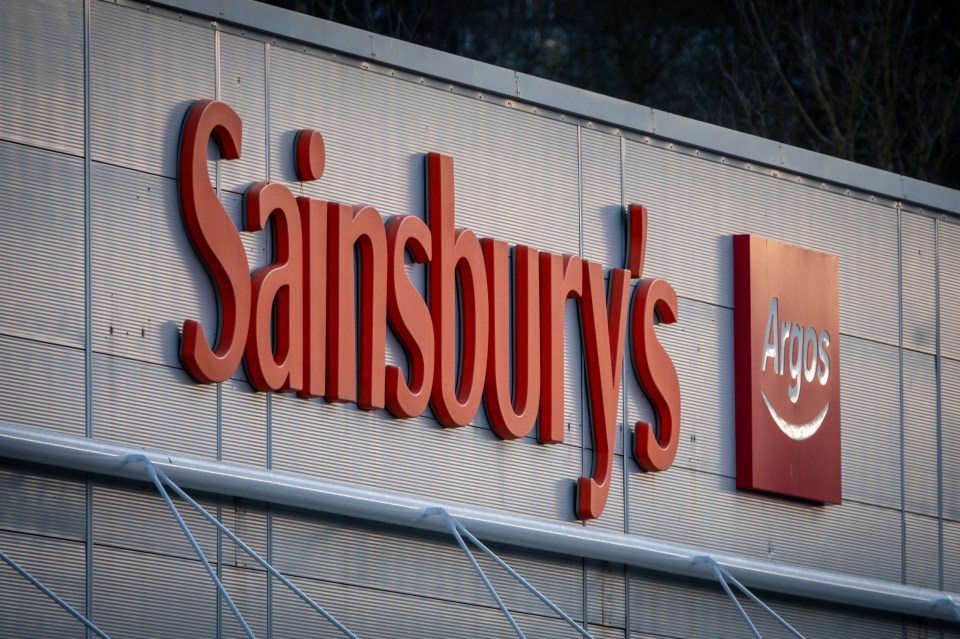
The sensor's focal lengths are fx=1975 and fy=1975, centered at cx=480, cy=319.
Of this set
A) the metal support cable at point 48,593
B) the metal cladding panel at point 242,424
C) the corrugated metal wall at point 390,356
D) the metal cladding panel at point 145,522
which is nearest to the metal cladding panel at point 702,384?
the corrugated metal wall at point 390,356

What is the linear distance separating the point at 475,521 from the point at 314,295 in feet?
6.06

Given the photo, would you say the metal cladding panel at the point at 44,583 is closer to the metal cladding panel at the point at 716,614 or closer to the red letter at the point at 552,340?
the red letter at the point at 552,340

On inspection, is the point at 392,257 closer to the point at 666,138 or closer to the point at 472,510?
the point at 472,510

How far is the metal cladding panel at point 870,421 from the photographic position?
647 inches

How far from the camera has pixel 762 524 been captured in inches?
616

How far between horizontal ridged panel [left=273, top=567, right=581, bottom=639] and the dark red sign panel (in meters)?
2.47

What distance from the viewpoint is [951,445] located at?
1730 cm

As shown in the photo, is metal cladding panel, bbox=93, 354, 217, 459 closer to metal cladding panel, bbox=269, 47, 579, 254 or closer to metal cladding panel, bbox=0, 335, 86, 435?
metal cladding panel, bbox=0, 335, 86, 435

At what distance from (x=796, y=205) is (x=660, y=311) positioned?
1.99 m

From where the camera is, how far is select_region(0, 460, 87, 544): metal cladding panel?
1144 cm

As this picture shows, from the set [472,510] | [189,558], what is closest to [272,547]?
[189,558]

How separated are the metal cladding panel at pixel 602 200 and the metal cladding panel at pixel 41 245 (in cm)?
434

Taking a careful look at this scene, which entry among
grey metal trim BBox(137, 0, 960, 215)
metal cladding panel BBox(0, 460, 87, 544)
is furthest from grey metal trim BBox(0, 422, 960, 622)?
grey metal trim BBox(137, 0, 960, 215)

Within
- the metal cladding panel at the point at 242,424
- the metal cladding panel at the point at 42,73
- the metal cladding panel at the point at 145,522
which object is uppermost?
the metal cladding panel at the point at 42,73
